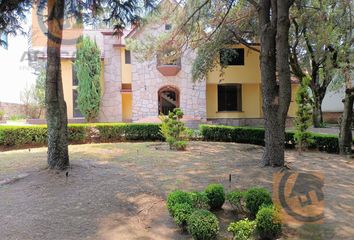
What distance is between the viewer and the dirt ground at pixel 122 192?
4598mm

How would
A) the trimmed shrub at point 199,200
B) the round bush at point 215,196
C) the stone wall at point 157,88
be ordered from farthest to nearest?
the stone wall at point 157,88
the round bush at point 215,196
the trimmed shrub at point 199,200

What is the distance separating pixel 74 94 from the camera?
2334 centimetres

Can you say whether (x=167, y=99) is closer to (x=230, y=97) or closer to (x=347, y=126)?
(x=230, y=97)

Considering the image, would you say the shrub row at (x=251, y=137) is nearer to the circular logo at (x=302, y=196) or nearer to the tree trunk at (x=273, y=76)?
the tree trunk at (x=273, y=76)

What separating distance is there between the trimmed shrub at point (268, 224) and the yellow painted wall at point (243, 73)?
1900cm

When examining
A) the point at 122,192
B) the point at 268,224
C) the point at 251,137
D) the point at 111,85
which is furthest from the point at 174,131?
the point at 111,85

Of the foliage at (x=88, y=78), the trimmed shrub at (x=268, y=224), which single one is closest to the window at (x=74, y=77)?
the foliage at (x=88, y=78)

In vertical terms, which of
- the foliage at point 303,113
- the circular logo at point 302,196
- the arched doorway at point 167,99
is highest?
the arched doorway at point 167,99

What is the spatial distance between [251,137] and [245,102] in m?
9.63

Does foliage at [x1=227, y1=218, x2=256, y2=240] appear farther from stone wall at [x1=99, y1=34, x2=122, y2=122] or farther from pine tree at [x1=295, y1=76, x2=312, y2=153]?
stone wall at [x1=99, y1=34, x2=122, y2=122]

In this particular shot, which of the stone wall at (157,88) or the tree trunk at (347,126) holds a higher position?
the stone wall at (157,88)

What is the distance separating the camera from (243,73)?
23.3 metres

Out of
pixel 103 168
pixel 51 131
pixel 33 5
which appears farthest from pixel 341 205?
pixel 33 5

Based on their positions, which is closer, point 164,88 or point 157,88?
point 157,88
